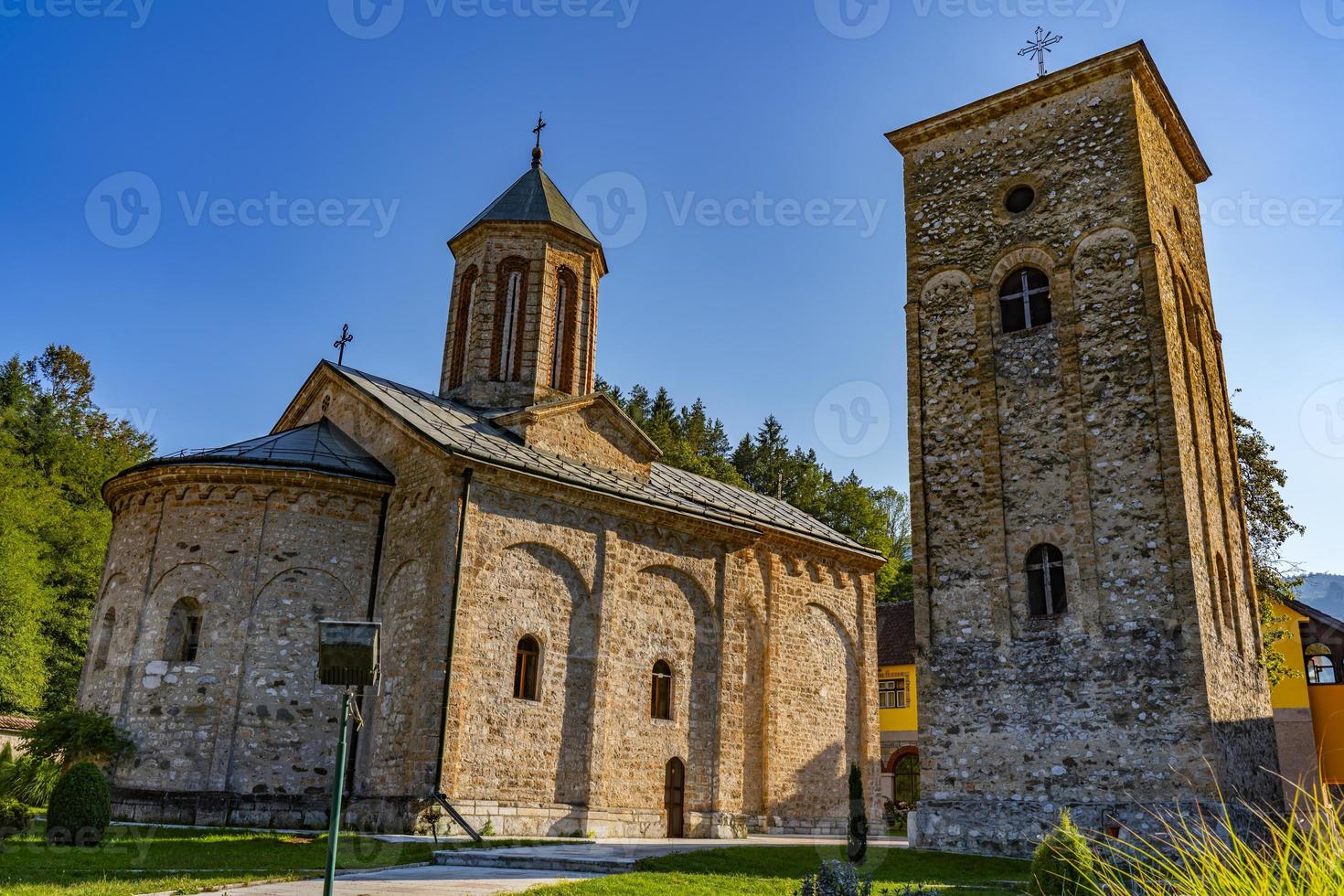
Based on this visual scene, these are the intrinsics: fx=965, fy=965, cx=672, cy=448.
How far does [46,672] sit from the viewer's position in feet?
92.6

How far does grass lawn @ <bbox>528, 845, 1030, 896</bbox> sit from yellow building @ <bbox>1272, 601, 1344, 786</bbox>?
15.8 meters

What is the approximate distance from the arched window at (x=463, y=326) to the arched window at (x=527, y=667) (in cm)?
699

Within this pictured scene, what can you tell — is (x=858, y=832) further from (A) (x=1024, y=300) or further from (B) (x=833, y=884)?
(A) (x=1024, y=300)

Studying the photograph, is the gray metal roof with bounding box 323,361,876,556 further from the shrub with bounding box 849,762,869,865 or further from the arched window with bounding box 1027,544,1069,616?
the shrub with bounding box 849,762,869,865

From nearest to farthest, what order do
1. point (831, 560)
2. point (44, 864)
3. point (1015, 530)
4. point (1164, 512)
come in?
point (44, 864)
point (1164, 512)
point (1015, 530)
point (831, 560)

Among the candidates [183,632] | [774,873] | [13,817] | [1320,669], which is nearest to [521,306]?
[183,632]

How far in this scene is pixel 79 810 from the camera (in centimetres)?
1171

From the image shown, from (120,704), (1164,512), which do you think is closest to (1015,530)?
(1164,512)

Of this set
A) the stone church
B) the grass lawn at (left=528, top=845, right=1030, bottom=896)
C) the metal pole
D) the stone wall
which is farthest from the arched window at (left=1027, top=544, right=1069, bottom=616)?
the stone wall

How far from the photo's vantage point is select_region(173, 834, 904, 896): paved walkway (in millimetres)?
8859

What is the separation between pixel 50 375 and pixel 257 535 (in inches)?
1090

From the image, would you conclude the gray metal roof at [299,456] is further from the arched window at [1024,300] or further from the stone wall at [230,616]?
the arched window at [1024,300]

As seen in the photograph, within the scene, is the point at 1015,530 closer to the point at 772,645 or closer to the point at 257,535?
the point at 772,645

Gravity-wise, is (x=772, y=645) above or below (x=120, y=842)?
above
